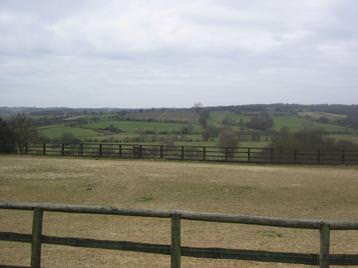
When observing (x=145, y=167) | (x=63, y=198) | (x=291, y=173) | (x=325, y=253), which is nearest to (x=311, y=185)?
(x=291, y=173)

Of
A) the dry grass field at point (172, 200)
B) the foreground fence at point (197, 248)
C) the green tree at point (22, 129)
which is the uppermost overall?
the green tree at point (22, 129)

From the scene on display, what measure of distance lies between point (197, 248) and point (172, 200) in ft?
34.2

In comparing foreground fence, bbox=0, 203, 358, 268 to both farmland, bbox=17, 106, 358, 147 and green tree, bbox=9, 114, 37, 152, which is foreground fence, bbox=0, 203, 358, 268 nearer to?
green tree, bbox=9, 114, 37, 152

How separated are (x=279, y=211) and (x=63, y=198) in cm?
834

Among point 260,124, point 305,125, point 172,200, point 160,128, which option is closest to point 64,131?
point 160,128

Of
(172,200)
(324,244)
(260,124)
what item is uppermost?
(260,124)

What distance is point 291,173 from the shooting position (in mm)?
23656

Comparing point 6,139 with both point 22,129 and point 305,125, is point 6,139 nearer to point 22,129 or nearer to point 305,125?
point 22,129

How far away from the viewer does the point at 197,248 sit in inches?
183

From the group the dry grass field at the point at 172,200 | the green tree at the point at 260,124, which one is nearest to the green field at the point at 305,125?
the green tree at the point at 260,124

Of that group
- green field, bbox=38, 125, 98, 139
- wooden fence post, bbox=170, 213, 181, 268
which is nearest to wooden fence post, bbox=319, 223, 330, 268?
wooden fence post, bbox=170, 213, 181, 268

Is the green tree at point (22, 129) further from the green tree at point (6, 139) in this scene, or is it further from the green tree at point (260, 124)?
the green tree at point (260, 124)

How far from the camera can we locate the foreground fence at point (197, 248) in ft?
14.7

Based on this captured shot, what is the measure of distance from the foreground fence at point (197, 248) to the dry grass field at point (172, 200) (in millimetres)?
2107
